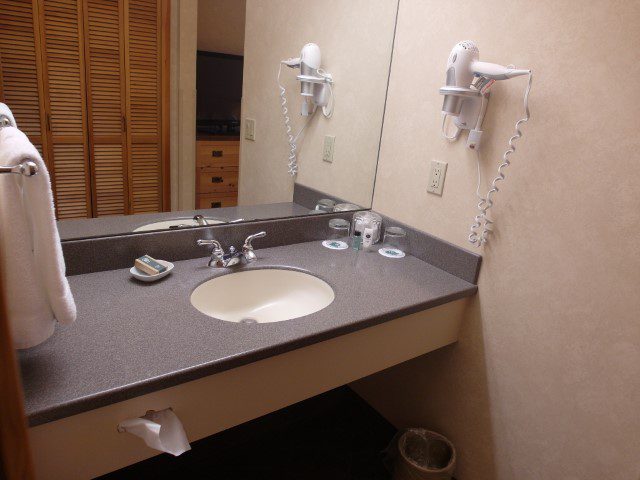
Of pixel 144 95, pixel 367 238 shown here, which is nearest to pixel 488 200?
pixel 367 238

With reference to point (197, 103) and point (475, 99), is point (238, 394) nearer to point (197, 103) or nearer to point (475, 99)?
point (197, 103)

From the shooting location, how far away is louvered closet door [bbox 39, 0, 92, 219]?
0.99 metres

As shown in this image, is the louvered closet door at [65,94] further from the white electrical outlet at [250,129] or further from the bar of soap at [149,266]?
the white electrical outlet at [250,129]

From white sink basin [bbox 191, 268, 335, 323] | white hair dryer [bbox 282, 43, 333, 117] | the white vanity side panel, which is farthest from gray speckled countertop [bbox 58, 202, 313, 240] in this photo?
the white vanity side panel

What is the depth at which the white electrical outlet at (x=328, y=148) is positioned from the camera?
1.77m

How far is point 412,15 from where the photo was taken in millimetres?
1546

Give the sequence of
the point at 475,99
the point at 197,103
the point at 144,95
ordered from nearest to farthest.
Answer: the point at 144,95, the point at 197,103, the point at 475,99

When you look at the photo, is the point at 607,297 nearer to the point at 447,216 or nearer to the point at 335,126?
the point at 447,216

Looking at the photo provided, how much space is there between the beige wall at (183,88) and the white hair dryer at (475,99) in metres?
0.73

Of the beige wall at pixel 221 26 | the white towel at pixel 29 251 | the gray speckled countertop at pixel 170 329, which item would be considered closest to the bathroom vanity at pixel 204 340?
the gray speckled countertop at pixel 170 329

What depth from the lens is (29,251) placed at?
0.77 metres

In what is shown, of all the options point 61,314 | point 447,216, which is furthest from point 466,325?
point 61,314

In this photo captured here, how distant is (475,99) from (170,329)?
43.1 inches

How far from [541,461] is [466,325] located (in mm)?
454
